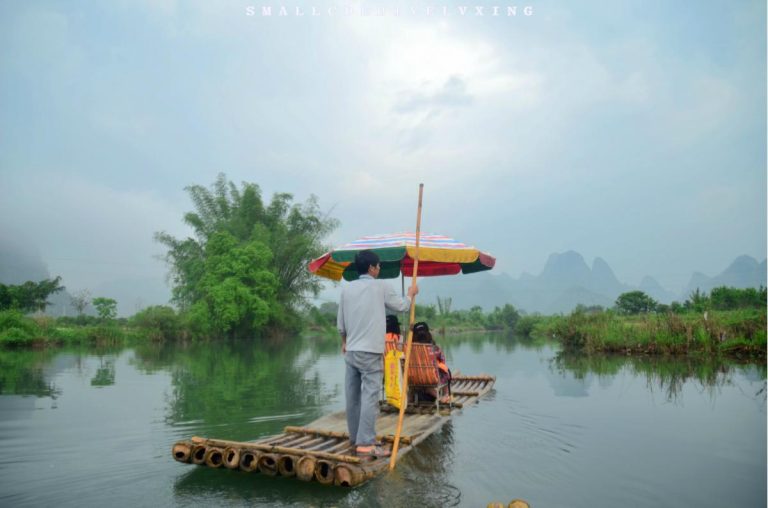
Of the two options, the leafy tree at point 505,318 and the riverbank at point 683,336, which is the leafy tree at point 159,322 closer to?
the riverbank at point 683,336

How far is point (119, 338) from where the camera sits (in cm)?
2542

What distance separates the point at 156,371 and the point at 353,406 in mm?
10252

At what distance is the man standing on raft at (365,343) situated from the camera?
15.2ft

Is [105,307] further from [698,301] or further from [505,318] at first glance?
[505,318]

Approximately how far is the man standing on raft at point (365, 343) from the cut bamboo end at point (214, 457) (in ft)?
3.75

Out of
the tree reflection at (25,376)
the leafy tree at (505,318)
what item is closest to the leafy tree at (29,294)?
the tree reflection at (25,376)

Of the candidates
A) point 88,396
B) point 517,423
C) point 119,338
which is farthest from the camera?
point 119,338

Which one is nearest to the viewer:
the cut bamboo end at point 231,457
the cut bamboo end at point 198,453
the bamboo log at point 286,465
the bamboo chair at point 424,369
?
the bamboo log at point 286,465

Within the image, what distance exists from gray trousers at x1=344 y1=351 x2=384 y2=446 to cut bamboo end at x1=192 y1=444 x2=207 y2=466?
128cm

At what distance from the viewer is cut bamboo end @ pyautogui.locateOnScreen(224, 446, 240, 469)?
436 cm

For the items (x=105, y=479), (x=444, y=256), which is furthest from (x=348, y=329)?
(x=105, y=479)

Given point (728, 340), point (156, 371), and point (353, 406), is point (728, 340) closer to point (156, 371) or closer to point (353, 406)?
point (353, 406)

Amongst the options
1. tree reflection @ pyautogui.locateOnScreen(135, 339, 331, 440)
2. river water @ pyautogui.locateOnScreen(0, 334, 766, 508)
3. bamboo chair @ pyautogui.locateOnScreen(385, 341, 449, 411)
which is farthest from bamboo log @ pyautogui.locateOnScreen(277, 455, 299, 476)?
bamboo chair @ pyautogui.locateOnScreen(385, 341, 449, 411)

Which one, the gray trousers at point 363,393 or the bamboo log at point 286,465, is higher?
the gray trousers at point 363,393
